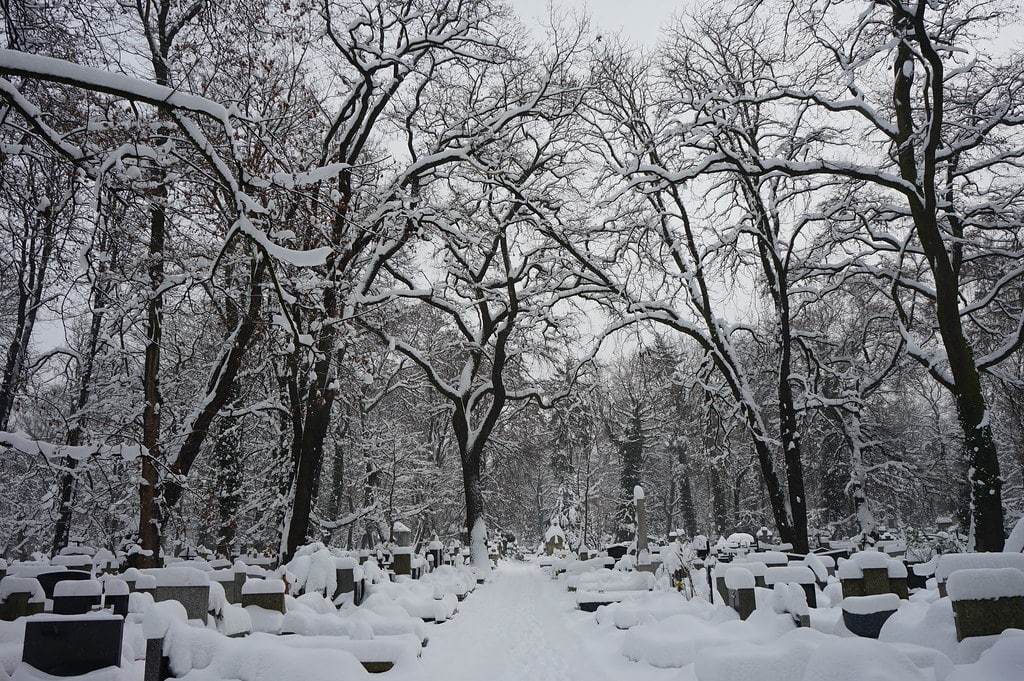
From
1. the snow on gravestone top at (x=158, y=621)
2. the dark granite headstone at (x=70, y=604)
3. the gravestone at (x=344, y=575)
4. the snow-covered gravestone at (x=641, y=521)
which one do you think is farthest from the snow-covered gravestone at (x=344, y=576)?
the snow-covered gravestone at (x=641, y=521)

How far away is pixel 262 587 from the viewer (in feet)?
24.7

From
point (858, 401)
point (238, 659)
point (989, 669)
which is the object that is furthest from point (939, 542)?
point (238, 659)

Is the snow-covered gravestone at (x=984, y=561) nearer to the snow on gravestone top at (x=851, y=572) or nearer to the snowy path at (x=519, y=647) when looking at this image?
the snow on gravestone top at (x=851, y=572)

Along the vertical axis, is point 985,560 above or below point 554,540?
above

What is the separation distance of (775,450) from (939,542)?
53.2 ft

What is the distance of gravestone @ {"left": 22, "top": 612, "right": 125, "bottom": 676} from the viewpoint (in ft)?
15.9

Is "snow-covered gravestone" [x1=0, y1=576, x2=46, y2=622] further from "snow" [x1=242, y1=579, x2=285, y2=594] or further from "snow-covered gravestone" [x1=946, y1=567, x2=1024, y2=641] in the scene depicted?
"snow-covered gravestone" [x1=946, y1=567, x2=1024, y2=641]

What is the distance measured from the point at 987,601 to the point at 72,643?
22.0 feet

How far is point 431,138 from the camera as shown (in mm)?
16406

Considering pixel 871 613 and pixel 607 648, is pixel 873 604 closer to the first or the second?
pixel 871 613

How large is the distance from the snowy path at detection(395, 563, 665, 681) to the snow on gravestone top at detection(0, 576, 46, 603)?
4093 millimetres

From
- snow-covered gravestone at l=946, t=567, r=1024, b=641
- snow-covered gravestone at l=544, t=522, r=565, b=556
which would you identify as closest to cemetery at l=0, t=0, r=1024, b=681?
snow-covered gravestone at l=946, t=567, r=1024, b=641

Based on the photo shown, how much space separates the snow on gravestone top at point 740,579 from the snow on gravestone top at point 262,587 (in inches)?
220

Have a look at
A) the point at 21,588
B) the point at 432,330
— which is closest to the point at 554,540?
the point at 432,330
